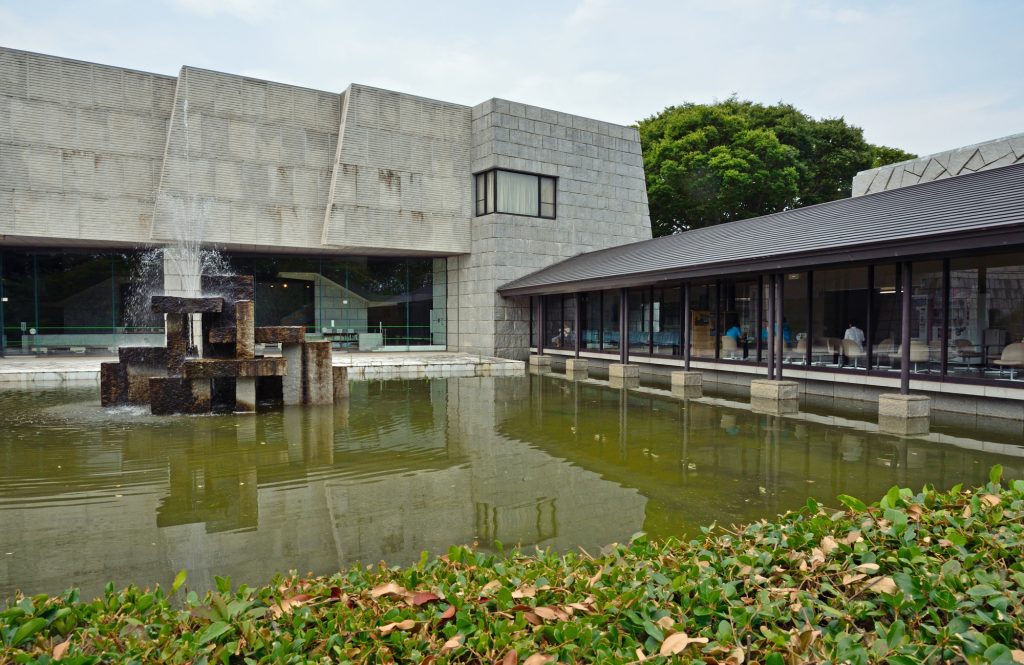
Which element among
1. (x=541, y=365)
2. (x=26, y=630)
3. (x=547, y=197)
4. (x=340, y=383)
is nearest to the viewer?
(x=26, y=630)

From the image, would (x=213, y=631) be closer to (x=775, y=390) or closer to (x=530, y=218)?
(x=775, y=390)

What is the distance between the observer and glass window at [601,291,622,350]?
70.3 ft

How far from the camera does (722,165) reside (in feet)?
113

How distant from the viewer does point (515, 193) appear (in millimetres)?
25812

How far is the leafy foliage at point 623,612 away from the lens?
2293mm

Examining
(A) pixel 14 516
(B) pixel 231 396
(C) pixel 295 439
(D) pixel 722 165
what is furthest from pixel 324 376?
(D) pixel 722 165

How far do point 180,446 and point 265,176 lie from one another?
650 inches

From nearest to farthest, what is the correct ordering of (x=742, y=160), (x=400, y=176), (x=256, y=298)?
(x=400, y=176) → (x=256, y=298) → (x=742, y=160)

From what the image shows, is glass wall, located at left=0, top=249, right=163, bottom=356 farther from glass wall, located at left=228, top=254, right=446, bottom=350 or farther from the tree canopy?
the tree canopy

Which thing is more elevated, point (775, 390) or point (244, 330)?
point (244, 330)

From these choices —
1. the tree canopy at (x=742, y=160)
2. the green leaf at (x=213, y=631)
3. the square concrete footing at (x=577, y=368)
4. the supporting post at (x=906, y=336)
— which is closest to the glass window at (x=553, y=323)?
the square concrete footing at (x=577, y=368)

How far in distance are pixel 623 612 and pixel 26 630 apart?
2.14 m

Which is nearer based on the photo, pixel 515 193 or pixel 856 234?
pixel 856 234

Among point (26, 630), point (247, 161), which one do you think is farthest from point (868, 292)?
point (247, 161)
